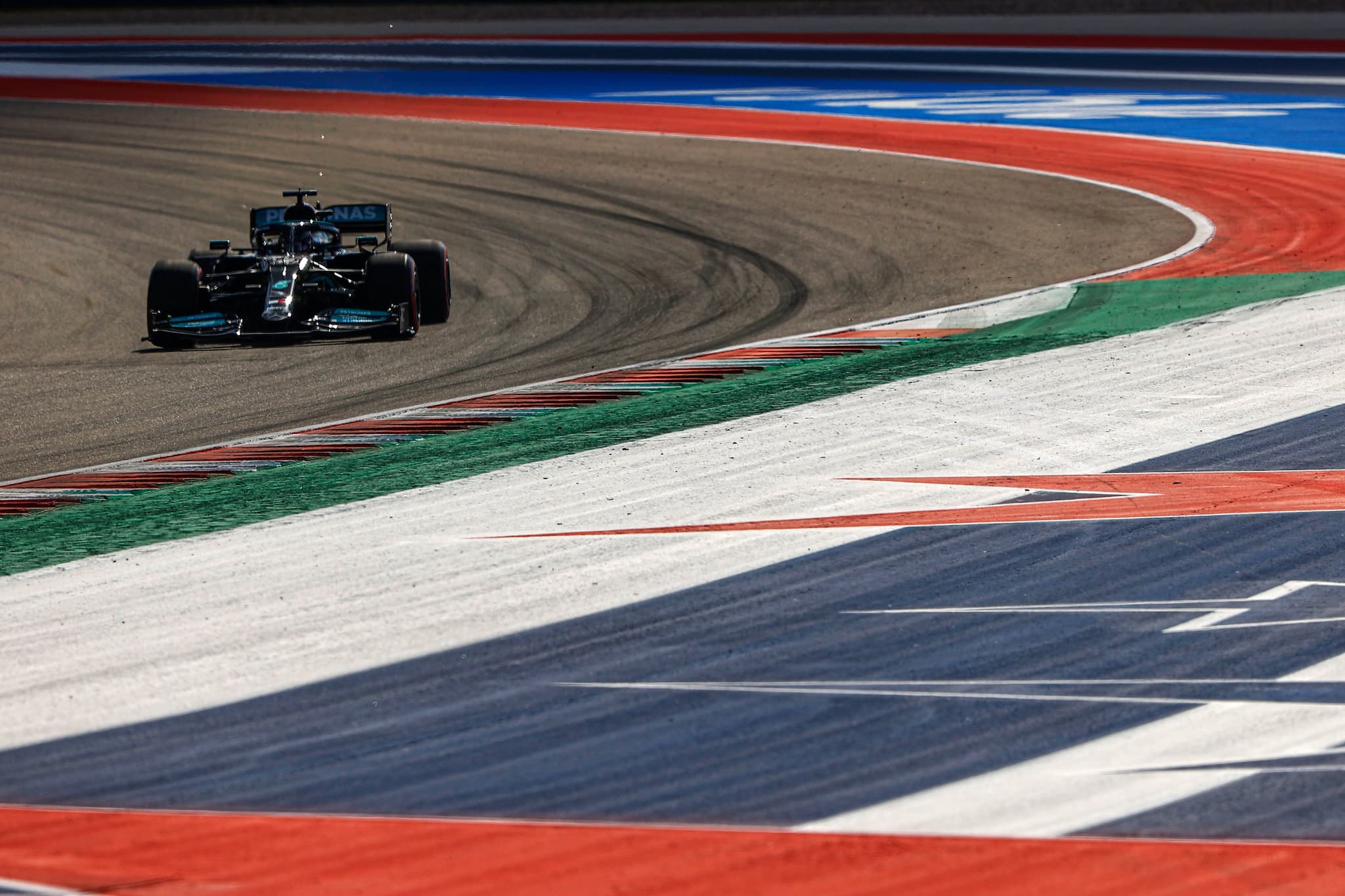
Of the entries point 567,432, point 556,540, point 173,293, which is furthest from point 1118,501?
point 173,293

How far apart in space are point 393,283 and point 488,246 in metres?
3.73

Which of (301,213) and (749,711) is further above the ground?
(301,213)

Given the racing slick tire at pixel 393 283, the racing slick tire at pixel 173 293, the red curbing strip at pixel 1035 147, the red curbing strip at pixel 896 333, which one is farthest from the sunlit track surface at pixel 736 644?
the red curbing strip at pixel 1035 147

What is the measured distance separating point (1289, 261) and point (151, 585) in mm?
10287

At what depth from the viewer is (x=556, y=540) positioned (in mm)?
7586

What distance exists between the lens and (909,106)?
82.9 ft

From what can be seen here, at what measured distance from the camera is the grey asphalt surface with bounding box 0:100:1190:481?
11812 mm

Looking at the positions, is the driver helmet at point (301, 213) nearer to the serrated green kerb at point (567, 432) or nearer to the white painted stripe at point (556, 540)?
the serrated green kerb at point (567, 432)

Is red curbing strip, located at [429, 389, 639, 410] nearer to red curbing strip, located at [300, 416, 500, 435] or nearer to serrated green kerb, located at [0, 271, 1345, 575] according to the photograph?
serrated green kerb, located at [0, 271, 1345, 575]

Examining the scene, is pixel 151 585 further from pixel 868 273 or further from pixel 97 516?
pixel 868 273

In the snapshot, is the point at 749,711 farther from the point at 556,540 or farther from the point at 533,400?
the point at 533,400

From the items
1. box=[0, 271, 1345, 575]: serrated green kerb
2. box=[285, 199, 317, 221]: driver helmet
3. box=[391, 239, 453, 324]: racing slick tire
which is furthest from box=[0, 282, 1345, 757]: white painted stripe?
box=[285, 199, 317, 221]: driver helmet

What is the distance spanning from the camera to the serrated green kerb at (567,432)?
8.13 meters

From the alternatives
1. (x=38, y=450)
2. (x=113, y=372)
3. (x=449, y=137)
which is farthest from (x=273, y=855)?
(x=449, y=137)
